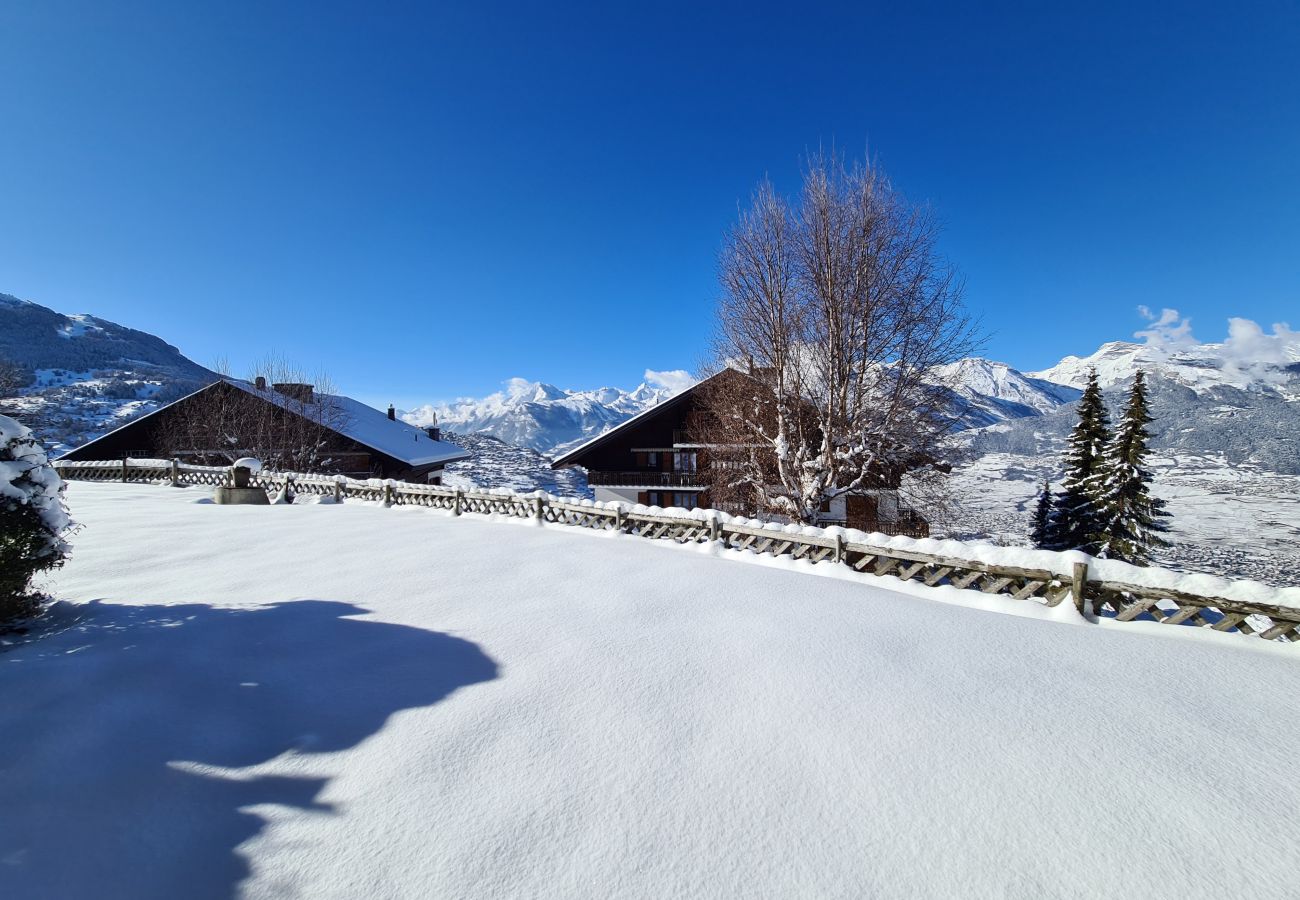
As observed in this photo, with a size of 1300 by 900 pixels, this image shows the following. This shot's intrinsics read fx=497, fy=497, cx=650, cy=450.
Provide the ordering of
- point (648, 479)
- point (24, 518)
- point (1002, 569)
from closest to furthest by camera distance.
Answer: point (24, 518) → point (1002, 569) → point (648, 479)

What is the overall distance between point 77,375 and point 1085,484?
213097mm

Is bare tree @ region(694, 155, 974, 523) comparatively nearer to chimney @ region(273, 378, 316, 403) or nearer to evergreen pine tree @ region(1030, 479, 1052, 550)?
evergreen pine tree @ region(1030, 479, 1052, 550)

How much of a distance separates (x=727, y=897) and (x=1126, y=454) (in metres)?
30.1

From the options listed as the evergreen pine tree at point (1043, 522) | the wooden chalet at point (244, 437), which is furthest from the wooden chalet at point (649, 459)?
the evergreen pine tree at point (1043, 522)

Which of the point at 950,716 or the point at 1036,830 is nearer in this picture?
the point at 1036,830

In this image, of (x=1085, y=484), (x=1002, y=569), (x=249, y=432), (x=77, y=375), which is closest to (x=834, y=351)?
(x=1002, y=569)

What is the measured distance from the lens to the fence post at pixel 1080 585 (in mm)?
6258

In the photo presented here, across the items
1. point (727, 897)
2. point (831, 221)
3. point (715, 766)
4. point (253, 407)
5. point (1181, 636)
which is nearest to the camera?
point (727, 897)

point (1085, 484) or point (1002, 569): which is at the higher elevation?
point (1085, 484)

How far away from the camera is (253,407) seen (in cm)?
2680

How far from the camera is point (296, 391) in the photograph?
29047 millimetres

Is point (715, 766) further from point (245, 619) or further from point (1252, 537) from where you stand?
point (1252, 537)

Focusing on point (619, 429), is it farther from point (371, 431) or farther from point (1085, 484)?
point (1085, 484)

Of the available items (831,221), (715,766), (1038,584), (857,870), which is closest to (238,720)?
(715,766)
